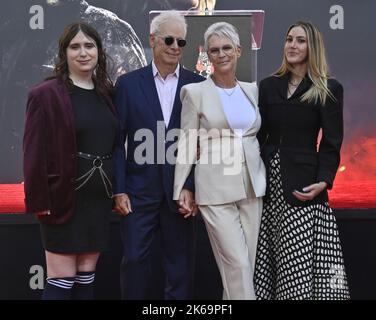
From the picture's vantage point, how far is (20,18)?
16.1 ft

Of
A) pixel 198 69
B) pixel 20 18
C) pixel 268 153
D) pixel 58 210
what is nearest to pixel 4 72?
pixel 20 18

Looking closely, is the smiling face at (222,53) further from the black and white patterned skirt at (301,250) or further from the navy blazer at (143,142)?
the black and white patterned skirt at (301,250)

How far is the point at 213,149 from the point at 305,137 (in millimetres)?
462

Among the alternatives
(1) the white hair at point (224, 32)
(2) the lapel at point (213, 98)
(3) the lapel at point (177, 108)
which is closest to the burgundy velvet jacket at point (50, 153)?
(3) the lapel at point (177, 108)

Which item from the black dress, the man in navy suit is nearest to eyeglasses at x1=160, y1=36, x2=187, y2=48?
the man in navy suit

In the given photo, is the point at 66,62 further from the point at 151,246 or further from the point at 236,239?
the point at 236,239

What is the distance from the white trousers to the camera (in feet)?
11.8

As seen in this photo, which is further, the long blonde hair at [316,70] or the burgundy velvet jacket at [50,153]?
the long blonde hair at [316,70]

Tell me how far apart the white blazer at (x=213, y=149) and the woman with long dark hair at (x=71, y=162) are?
38cm

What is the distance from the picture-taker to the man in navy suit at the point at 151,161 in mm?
3707

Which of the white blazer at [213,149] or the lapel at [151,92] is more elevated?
the lapel at [151,92]

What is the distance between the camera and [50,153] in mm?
3510
